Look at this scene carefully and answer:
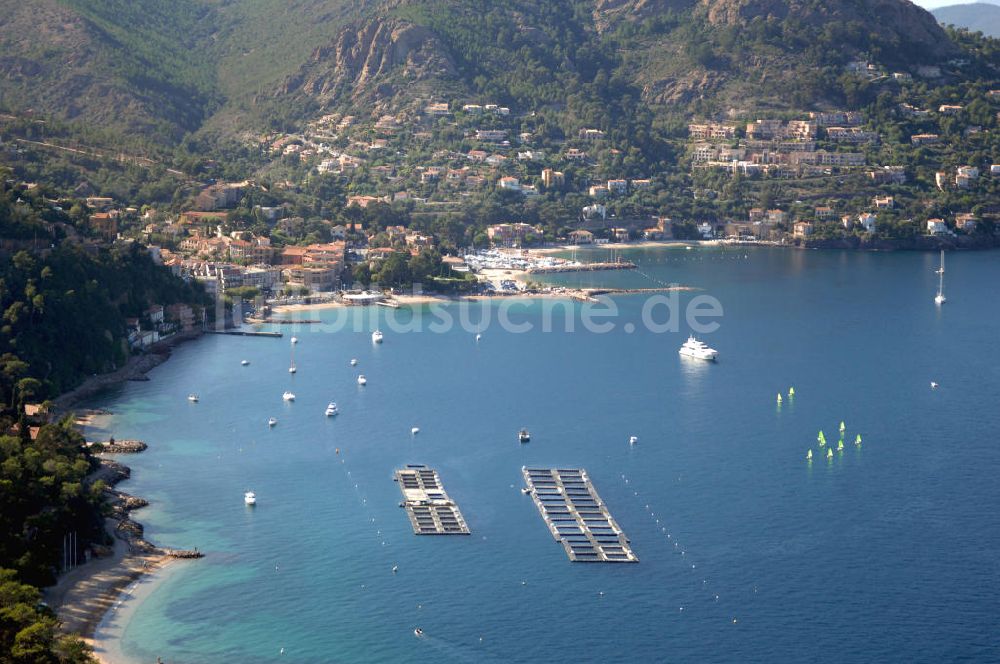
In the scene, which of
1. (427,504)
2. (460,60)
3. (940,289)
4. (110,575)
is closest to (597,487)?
(427,504)

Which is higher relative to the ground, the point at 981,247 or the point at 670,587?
the point at 981,247

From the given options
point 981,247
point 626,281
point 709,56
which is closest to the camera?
point 626,281

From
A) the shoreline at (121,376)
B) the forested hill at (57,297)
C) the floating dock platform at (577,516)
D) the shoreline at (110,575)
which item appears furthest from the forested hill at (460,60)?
the floating dock platform at (577,516)

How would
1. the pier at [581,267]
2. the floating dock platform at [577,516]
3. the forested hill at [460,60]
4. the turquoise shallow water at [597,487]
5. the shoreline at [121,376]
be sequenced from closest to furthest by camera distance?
the turquoise shallow water at [597,487] → the floating dock platform at [577,516] → the shoreline at [121,376] → the pier at [581,267] → the forested hill at [460,60]

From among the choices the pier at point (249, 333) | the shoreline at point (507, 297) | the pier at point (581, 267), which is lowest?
the pier at point (249, 333)

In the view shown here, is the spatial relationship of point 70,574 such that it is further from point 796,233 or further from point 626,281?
point 796,233

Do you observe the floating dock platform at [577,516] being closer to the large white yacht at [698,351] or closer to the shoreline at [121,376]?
the shoreline at [121,376]

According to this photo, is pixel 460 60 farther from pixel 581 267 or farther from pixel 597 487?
pixel 597 487

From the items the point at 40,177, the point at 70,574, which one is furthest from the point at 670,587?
the point at 40,177
